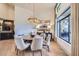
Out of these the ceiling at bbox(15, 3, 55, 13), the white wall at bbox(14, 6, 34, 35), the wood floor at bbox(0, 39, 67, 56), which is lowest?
the wood floor at bbox(0, 39, 67, 56)

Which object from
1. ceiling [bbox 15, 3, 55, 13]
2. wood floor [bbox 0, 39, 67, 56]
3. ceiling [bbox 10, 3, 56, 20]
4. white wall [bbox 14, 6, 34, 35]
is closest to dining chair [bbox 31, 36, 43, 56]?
wood floor [bbox 0, 39, 67, 56]

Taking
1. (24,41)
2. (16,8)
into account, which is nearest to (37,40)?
(24,41)

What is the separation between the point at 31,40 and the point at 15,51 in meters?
0.81

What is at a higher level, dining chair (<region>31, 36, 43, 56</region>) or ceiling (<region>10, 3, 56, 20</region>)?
ceiling (<region>10, 3, 56, 20</region>)

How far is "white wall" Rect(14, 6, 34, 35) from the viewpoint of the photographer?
462cm

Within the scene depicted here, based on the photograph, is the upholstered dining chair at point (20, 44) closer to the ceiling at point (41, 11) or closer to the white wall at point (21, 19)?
the white wall at point (21, 19)

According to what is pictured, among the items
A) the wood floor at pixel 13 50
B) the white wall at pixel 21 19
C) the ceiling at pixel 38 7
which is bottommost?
the wood floor at pixel 13 50

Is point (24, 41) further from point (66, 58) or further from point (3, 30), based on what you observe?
point (66, 58)

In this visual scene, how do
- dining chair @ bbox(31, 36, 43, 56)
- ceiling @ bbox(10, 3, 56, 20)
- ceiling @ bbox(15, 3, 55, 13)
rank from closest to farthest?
ceiling @ bbox(15, 3, 55, 13) < ceiling @ bbox(10, 3, 56, 20) < dining chair @ bbox(31, 36, 43, 56)

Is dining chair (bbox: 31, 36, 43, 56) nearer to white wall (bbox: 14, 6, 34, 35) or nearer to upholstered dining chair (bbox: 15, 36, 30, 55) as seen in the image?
upholstered dining chair (bbox: 15, 36, 30, 55)

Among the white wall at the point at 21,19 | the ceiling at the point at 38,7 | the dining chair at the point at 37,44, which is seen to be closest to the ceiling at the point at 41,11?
the ceiling at the point at 38,7

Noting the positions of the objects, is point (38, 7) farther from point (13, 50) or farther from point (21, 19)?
point (13, 50)

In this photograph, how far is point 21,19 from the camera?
463cm

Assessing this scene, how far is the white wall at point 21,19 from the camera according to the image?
15.2 feet
